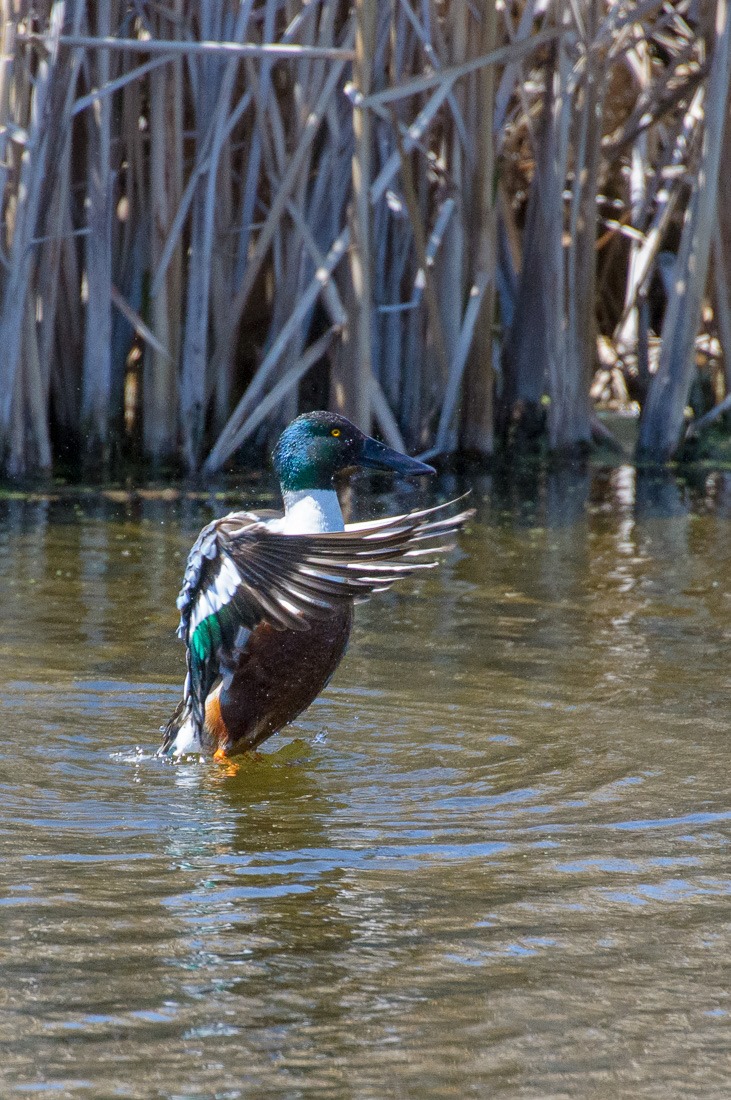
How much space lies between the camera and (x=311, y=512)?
14.7 ft

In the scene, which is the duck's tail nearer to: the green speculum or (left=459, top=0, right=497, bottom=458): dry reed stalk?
the green speculum

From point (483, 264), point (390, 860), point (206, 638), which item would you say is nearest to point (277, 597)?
point (206, 638)

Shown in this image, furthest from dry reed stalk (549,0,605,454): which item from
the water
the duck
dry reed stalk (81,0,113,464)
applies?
the duck

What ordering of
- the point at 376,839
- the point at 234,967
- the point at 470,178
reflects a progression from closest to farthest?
the point at 234,967
the point at 376,839
the point at 470,178

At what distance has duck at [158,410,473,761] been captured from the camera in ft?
12.7

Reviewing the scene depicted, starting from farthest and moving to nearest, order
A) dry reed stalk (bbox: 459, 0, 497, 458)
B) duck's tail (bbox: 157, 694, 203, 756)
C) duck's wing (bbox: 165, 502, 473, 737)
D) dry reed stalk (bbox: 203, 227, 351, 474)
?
dry reed stalk (bbox: 459, 0, 497, 458) → dry reed stalk (bbox: 203, 227, 351, 474) → duck's tail (bbox: 157, 694, 203, 756) → duck's wing (bbox: 165, 502, 473, 737)

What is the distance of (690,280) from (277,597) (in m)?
5.66

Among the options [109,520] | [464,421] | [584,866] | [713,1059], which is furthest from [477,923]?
[464,421]

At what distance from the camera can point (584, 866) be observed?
3.35 metres

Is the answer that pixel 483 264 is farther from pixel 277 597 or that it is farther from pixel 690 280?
pixel 277 597

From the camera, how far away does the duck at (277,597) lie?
3859mm

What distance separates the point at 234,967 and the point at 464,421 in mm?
6733

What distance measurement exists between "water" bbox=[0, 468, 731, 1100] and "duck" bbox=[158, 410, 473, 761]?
0.16m

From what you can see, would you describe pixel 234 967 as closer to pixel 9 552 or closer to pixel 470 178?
pixel 9 552
